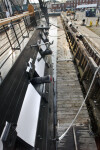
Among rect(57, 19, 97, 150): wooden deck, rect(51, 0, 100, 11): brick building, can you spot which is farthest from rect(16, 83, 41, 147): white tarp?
rect(51, 0, 100, 11): brick building

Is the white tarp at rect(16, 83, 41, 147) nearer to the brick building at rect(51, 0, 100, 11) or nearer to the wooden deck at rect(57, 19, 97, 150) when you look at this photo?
the wooden deck at rect(57, 19, 97, 150)

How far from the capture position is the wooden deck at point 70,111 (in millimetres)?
3332

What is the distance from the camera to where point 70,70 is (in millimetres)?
6328

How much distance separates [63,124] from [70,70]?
11.5 feet

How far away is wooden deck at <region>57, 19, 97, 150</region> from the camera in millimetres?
3332

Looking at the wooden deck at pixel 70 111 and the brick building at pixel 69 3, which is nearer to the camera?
the wooden deck at pixel 70 111

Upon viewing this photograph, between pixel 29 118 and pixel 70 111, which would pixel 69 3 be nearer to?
pixel 70 111

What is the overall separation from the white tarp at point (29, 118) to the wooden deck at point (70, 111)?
1.97 m

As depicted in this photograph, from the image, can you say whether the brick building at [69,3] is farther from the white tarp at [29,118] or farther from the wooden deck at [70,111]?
the white tarp at [29,118]

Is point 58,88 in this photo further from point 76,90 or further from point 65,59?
point 65,59

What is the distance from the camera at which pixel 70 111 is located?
4.16 meters

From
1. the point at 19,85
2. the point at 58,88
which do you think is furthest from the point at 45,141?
the point at 58,88

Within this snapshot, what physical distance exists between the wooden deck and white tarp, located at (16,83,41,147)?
1.97m

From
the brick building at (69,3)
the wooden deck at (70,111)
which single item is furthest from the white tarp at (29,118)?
the brick building at (69,3)
